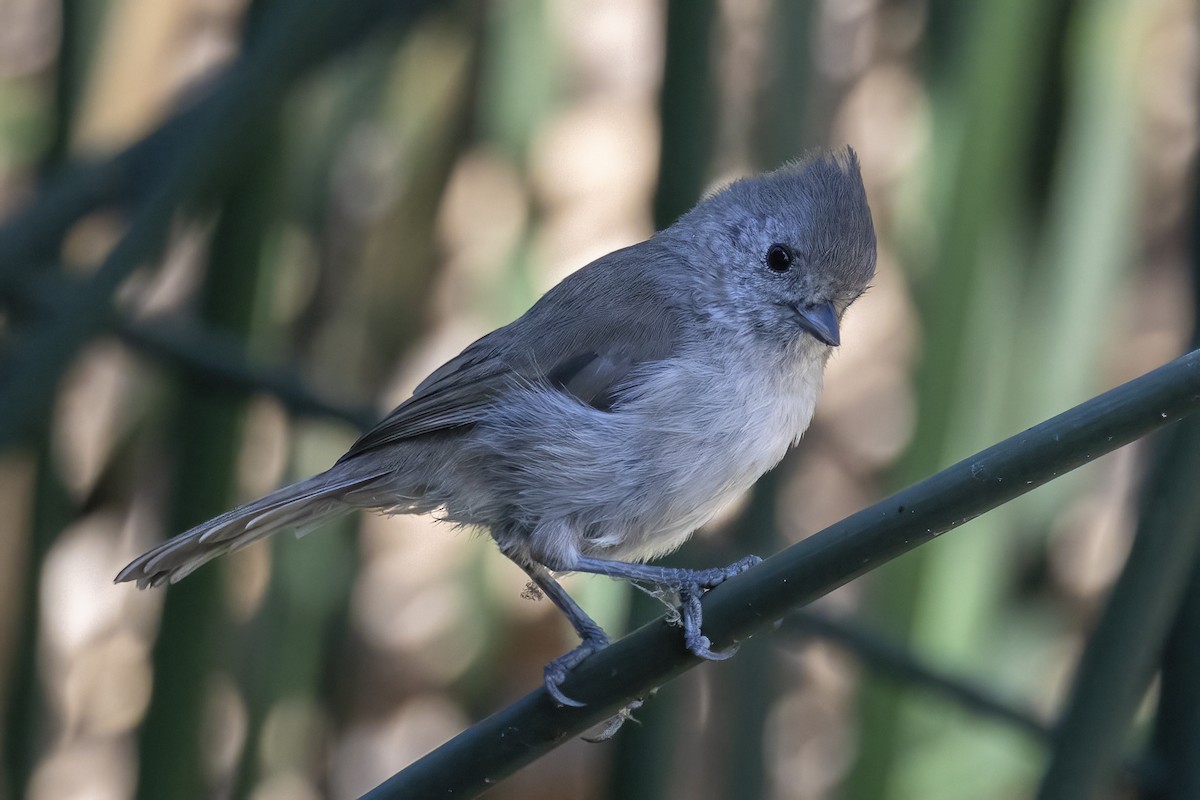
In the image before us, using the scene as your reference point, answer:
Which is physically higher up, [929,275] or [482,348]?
[482,348]

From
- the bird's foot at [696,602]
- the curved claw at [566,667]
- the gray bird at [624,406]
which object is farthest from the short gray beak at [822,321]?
the curved claw at [566,667]

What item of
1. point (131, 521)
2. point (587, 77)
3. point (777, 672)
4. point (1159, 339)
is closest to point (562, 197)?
point (587, 77)

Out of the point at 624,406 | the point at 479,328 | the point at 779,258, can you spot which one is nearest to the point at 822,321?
the point at 779,258

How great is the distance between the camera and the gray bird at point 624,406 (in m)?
1.60

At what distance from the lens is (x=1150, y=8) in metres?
2.39

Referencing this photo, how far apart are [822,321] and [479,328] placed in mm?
1575

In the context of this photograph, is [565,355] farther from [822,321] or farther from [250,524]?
[250,524]

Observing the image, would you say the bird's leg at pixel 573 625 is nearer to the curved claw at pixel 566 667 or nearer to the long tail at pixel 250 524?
the curved claw at pixel 566 667

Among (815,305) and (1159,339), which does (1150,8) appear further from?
(1159,339)

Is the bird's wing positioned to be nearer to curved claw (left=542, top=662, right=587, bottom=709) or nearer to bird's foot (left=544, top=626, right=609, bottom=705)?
bird's foot (left=544, top=626, right=609, bottom=705)

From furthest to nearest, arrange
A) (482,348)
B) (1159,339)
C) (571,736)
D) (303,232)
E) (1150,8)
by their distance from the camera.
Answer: (1159,339), (303,232), (1150,8), (482,348), (571,736)

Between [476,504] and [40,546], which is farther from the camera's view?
[40,546]

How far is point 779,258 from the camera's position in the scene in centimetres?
184

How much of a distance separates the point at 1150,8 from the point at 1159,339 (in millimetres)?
1410
